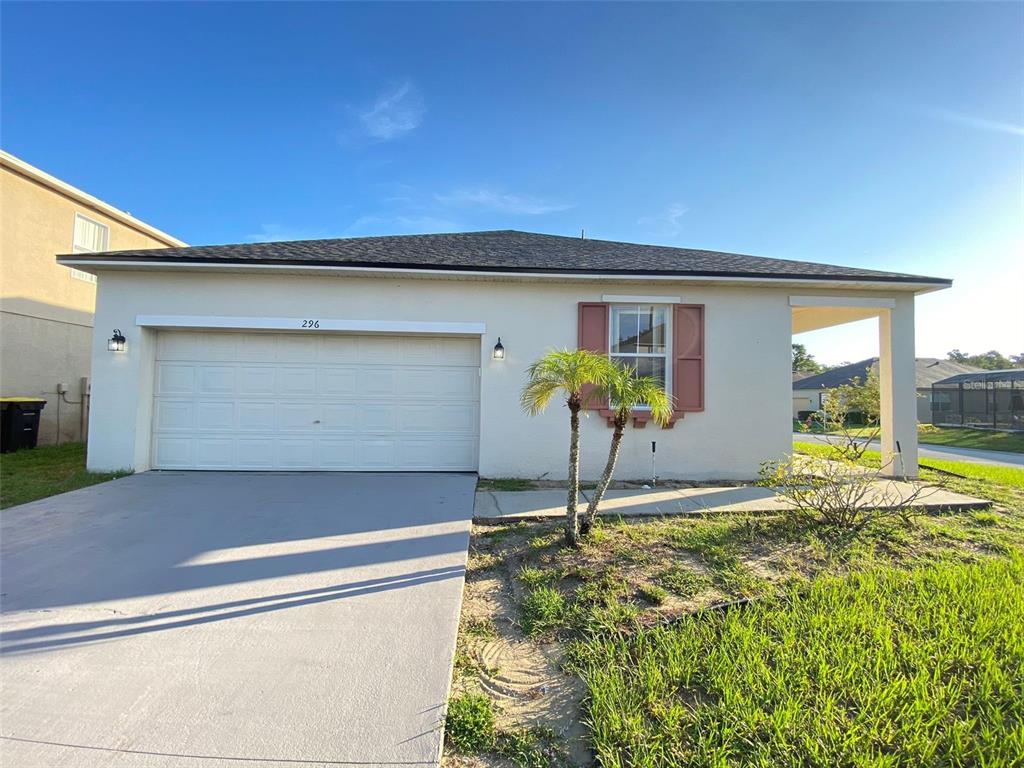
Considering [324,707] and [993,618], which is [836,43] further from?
[324,707]

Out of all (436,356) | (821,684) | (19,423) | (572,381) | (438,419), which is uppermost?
(436,356)

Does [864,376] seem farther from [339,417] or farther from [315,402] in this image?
[315,402]

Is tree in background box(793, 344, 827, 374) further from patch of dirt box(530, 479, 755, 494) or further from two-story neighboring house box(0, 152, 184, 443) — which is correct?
two-story neighboring house box(0, 152, 184, 443)

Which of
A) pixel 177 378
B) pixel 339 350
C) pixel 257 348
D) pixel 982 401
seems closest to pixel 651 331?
pixel 339 350

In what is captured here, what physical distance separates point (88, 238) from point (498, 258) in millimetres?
11666

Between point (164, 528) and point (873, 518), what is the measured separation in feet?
25.5

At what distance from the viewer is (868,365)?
26.1 metres

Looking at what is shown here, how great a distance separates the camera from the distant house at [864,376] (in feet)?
81.6

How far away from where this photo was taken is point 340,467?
745 centimetres

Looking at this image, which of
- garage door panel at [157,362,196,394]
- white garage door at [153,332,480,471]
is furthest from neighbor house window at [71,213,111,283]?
white garage door at [153,332,480,471]

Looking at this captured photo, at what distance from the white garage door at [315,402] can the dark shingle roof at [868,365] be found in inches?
1107

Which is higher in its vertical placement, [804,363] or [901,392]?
[804,363]

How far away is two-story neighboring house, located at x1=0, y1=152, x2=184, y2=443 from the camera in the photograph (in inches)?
372

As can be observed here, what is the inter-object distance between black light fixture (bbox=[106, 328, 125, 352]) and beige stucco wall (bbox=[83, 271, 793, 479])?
0.31 feet
